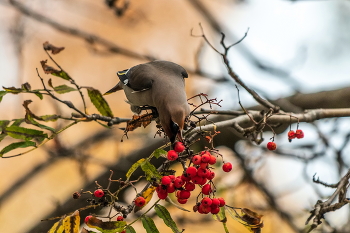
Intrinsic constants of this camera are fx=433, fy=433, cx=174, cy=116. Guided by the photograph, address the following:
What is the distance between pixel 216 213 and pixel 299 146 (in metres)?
2.65

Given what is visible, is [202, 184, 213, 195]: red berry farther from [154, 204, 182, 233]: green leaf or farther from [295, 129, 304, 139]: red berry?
[295, 129, 304, 139]: red berry

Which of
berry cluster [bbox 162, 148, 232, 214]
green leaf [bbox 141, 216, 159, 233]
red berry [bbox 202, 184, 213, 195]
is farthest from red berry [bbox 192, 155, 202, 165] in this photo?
green leaf [bbox 141, 216, 159, 233]

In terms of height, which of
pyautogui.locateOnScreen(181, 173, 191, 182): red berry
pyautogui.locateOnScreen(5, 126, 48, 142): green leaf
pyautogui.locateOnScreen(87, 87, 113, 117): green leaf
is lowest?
pyautogui.locateOnScreen(181, 173, 191, 182): red berry

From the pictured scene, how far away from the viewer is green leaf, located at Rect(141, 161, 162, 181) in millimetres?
2218

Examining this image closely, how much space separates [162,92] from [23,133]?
1.10 metres

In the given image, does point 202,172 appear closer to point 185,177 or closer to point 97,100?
point 185,177

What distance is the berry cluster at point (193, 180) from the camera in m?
2.21

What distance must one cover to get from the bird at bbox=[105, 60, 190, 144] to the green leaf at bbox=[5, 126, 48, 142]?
0.79 metres

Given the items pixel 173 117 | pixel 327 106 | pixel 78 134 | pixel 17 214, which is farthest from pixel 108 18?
pixel 173 117

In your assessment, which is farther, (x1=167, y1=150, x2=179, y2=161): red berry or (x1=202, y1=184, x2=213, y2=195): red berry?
(x1=202, y1=184, x2=213, y2=195): red berry

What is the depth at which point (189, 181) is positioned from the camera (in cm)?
233

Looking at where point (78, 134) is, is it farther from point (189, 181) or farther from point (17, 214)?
point (189, 181)

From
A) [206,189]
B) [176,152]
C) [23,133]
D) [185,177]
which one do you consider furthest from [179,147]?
[23,133]

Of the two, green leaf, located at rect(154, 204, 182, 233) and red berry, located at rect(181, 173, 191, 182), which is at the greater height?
red berry, located at rect(181, 173, 191, 182)
